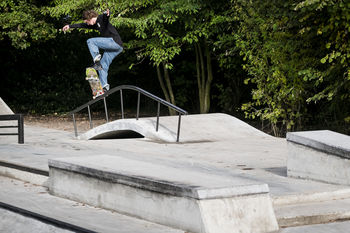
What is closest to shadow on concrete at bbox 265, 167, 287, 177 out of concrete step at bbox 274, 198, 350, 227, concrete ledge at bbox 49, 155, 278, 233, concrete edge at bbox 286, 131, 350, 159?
concrete edge at bbox 286, 131, 350, 159

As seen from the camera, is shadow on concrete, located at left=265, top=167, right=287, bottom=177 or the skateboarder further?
the skateboarder

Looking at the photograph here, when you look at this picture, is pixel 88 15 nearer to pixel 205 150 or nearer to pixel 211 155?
pixel 205 150

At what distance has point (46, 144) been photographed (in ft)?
42.5

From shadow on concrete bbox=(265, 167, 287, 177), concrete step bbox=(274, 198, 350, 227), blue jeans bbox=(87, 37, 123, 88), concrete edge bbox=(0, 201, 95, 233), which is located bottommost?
concrete step bbox=(274, 198, 350, 227)

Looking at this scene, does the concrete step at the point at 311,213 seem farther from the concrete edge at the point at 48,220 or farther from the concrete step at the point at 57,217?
the concrete edge at the point at 48,220

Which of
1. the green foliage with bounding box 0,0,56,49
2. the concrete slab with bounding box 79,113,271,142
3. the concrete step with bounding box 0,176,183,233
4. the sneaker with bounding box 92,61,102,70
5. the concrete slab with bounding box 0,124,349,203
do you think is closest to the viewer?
the concrete step with bounding box 0,176,183,233

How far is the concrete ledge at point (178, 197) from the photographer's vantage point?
559 centimetres

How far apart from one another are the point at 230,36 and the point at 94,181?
12420mm

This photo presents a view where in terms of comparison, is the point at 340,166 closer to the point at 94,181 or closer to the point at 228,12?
the point at 94,181

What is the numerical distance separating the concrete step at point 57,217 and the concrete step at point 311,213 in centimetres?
116

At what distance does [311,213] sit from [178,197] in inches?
57.7

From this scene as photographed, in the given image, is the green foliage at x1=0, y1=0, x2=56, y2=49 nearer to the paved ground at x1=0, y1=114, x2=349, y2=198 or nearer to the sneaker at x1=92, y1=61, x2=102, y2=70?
the paved ground at x1=0, y1=114, x2=349, y2=198

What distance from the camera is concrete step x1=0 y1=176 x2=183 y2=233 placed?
5879mm

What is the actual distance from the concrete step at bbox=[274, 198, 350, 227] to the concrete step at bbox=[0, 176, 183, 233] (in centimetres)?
116
